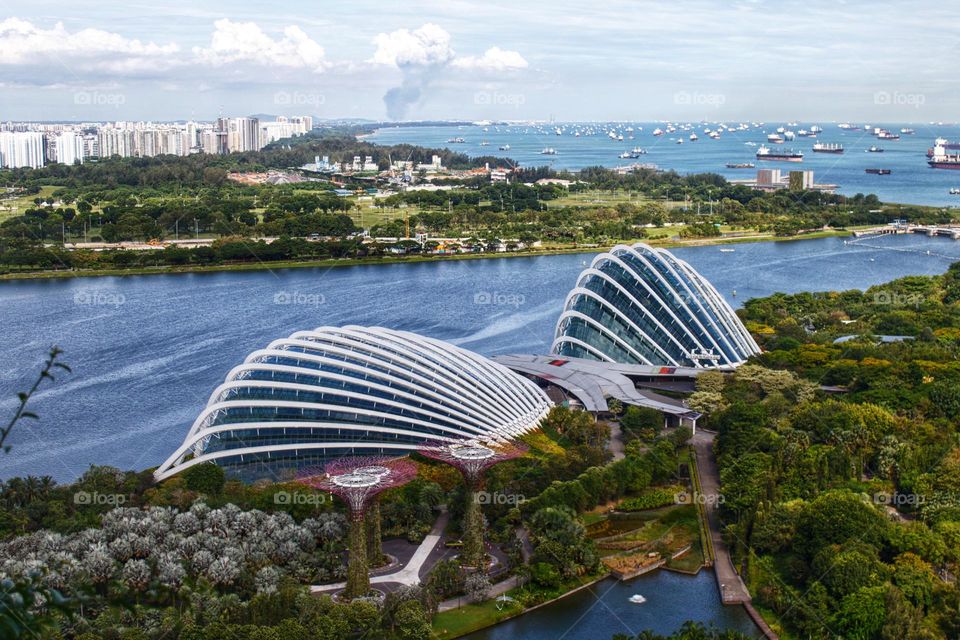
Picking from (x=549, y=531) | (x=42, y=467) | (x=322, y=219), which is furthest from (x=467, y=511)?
(x=322, y=219)

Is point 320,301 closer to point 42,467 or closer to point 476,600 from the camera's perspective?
point 42,467

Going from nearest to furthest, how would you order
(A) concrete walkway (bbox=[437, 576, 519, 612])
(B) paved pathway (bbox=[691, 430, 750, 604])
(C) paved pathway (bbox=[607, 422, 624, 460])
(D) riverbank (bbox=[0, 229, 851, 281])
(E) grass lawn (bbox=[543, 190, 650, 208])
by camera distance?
(A) concrete walkway (bbox=[437, 576, 519, 612])
(B) paved pathway (bbox=[691, 430, 750, 604])
(C) paved pathway (bbox=[607, 422, 624, 460])
(D) riverbank (bbox=[0, 229, 851, 281])
(E) grass lawn (bbox=[543, 190, 650, 208])

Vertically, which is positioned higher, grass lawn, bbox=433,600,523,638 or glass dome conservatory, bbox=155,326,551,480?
glass dome conservatory, bbox=155,326,551,480

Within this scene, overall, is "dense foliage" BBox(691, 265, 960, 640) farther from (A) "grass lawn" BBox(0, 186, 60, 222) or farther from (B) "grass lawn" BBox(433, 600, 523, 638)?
(A) "grass lawn" BBox(0, 186, 60, 222)

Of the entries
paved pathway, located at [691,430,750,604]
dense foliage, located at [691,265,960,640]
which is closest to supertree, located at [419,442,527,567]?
paved pathway, located at [691,430,750,604]

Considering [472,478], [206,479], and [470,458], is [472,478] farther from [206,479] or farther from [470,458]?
[206,479]
